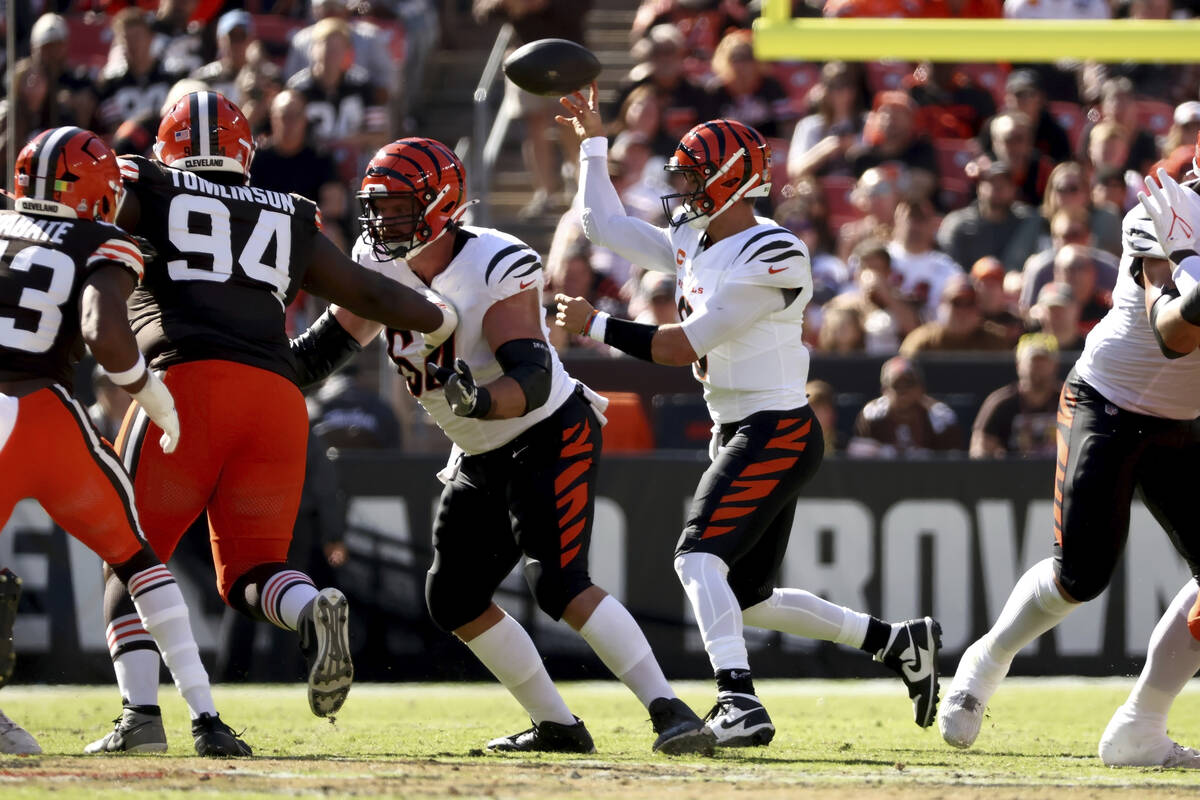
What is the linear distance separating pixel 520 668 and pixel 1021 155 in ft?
25.6

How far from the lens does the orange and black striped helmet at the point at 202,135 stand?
563 centimetres

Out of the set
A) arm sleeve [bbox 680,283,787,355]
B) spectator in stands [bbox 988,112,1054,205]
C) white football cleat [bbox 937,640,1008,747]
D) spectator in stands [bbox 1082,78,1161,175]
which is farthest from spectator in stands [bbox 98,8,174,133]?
white football cleat [bbox 937,640,1008,747]

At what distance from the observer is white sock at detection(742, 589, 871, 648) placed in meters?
6.41

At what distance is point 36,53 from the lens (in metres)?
13.0

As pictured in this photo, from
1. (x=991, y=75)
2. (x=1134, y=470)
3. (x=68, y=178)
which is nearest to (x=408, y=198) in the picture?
(x=68, y=178)

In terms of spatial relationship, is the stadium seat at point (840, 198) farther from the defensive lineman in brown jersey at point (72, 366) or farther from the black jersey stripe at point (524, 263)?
the defensive lineman in brown jersey at point (72, 366)

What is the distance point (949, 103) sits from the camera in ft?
43.9

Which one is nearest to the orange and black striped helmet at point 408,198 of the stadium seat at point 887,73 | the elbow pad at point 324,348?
the elbow pad at point 324,348

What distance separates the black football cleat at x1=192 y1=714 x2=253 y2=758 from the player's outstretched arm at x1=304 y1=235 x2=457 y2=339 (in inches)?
52.5

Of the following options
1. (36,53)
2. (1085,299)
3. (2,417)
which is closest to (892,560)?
(1085,299)

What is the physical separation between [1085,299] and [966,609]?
2871mm

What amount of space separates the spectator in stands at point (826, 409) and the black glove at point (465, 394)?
4426mm

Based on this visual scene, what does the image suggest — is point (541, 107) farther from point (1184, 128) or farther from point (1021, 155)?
point (1184, 128)

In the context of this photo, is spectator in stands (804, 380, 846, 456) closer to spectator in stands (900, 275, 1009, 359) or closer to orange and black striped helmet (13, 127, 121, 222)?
spectator in stands (900, 275, 1009, 359)
